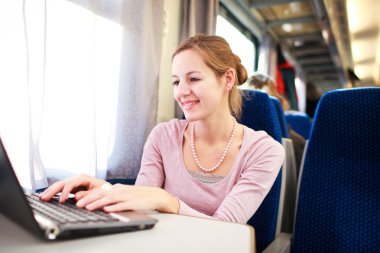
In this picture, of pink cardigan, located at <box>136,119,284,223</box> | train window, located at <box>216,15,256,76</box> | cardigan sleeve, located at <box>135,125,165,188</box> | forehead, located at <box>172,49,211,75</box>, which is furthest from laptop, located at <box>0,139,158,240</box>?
train window, located at <box>216,15,256,76</box>

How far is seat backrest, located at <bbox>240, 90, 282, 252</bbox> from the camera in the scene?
3.47 ft

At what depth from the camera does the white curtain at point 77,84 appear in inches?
47.1

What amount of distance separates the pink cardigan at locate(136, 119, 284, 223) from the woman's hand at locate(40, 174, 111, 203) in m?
0.22

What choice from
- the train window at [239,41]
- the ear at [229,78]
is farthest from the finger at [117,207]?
the train window at [239,41]

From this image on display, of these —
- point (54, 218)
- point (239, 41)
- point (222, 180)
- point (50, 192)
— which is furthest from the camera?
point (239, 41)

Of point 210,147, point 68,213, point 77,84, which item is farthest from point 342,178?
point 77,84

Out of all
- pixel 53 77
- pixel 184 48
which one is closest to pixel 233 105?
pixel 184 48

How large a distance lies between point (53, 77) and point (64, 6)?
335 millimetres

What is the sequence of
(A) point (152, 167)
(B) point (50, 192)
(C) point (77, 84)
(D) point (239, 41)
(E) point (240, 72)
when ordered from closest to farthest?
1. (B) point (50, 192)
2. (A) point (152, 167)
3. (E) point (240, 72)
4. (C) point (77, 84)
5. (D) point (239, 41)

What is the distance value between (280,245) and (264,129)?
409mm

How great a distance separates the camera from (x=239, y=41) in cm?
416

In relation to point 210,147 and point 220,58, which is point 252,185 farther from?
point 220,58

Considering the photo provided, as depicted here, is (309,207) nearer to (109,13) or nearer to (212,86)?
(212,86)

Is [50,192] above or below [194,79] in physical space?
below
